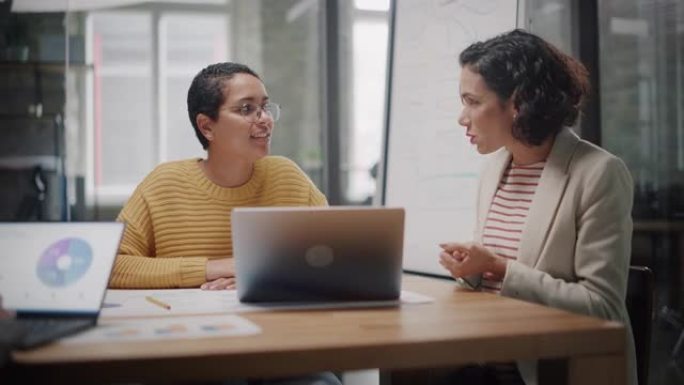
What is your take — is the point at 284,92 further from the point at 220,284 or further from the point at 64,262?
the point at 64,262

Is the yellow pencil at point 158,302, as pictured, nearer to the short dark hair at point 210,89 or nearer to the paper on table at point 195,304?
the paper on table at point 195,304

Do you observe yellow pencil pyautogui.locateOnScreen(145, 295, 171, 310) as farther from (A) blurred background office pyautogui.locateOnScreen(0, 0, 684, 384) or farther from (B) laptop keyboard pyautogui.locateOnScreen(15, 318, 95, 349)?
(A) blurred background office pyautogui.locateOnScreen(0, 0, 684, 384)

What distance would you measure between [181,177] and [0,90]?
254 centimetres

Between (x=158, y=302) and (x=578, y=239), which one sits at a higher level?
(x=578, y=239)

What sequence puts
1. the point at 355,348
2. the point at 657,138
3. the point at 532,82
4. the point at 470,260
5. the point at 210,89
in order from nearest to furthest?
1. the point at 355,348
2. the point at 470,260
3. the point at 532,82
4. the point at 210,89
5. the point at 657,138

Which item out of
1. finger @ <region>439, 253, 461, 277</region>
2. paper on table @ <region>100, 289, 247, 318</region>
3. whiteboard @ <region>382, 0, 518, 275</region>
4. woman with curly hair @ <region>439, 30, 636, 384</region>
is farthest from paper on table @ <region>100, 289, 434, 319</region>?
whiteboard @ <region>382, 0, 518, 275</region>

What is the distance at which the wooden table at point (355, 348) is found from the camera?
95 cm

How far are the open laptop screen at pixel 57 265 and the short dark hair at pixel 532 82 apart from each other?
1009 millimetres

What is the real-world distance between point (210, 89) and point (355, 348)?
4.06 ft

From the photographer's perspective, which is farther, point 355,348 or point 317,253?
point 317,253

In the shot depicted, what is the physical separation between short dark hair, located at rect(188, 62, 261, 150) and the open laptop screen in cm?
87

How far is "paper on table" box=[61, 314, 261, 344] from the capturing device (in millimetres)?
1061

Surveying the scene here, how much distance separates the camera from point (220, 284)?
1654 mm

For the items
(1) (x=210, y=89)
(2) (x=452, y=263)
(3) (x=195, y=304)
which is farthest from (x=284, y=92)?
(3) (x=195, y=304)
